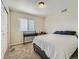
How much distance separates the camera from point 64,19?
4.13 meters

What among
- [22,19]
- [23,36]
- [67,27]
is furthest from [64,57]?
[22,19]

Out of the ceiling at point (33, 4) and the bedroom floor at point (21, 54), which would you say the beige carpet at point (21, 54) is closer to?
the bedroom floor at point (21, 54)

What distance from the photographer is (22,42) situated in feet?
16.1

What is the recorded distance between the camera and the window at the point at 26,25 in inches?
196

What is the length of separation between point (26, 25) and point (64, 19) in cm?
292

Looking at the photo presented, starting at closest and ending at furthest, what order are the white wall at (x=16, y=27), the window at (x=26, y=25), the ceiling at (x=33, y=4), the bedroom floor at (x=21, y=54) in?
the bedroom floor at (x=21, y=54) < the ceiling at (x=33, y=4) < the white wall at (x=16, y=27) < the window at (x=26, y=25)

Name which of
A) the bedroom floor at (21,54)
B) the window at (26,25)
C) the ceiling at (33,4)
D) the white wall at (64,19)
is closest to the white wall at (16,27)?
the window at (26,25)

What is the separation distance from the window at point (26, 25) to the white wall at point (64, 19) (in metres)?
1.43

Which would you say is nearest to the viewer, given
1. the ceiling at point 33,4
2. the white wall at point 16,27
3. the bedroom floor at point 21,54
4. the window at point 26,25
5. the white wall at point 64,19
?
the bedroom floor at point 21,54

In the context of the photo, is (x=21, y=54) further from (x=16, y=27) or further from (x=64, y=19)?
(x=64, y=19)

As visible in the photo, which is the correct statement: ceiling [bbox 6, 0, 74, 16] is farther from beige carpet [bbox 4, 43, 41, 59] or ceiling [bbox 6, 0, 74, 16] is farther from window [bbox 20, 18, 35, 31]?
beige carpet [bbox 4, 43, 41, 59]

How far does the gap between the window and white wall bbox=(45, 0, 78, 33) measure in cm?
143

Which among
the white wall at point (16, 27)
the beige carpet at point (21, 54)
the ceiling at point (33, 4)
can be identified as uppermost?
the ceiling at point (33, 4)

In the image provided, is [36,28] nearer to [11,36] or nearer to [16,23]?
[16,23]
